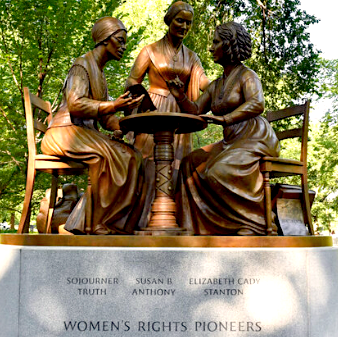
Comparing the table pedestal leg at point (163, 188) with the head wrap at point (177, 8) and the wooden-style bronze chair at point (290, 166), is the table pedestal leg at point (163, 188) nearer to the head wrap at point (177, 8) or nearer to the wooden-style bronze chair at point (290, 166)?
the wooden-style bronze chair at point (290, 166)

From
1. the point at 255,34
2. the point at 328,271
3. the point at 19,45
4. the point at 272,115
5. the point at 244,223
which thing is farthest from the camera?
the point at 255,34

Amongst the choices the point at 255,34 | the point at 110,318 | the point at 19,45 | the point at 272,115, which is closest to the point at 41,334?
the point at 110,318

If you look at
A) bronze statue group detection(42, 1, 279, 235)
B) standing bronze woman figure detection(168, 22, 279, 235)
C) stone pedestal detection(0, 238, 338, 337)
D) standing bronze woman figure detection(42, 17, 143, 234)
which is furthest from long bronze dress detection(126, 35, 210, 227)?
stone pedestal detection(0, 238, 338, 337)

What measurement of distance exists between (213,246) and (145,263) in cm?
64

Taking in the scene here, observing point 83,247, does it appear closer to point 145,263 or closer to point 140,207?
point 145,263

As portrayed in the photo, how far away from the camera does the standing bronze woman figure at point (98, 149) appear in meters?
5.32

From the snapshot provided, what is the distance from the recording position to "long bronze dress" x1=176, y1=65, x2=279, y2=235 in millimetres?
5258

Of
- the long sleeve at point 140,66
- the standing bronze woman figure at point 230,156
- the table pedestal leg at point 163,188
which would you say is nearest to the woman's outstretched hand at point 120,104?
the table pedestal leg at point 163,188

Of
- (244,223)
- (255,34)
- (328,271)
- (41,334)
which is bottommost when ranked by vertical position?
(41,334)

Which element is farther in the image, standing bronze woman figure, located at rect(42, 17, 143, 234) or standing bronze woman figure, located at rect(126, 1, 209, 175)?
standing bronze woman figure, located at rect(126, 1, 209, 175)

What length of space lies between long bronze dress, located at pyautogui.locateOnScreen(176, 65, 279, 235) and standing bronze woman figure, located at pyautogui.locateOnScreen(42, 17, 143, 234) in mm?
578

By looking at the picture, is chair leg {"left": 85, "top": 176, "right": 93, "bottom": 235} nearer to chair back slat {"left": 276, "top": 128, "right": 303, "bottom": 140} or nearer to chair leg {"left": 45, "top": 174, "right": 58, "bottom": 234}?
chair leg {"left": 45, "top": 174, "right": 58, "bottom": 234}

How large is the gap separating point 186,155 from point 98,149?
4.07ft

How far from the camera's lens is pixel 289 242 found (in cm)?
482
